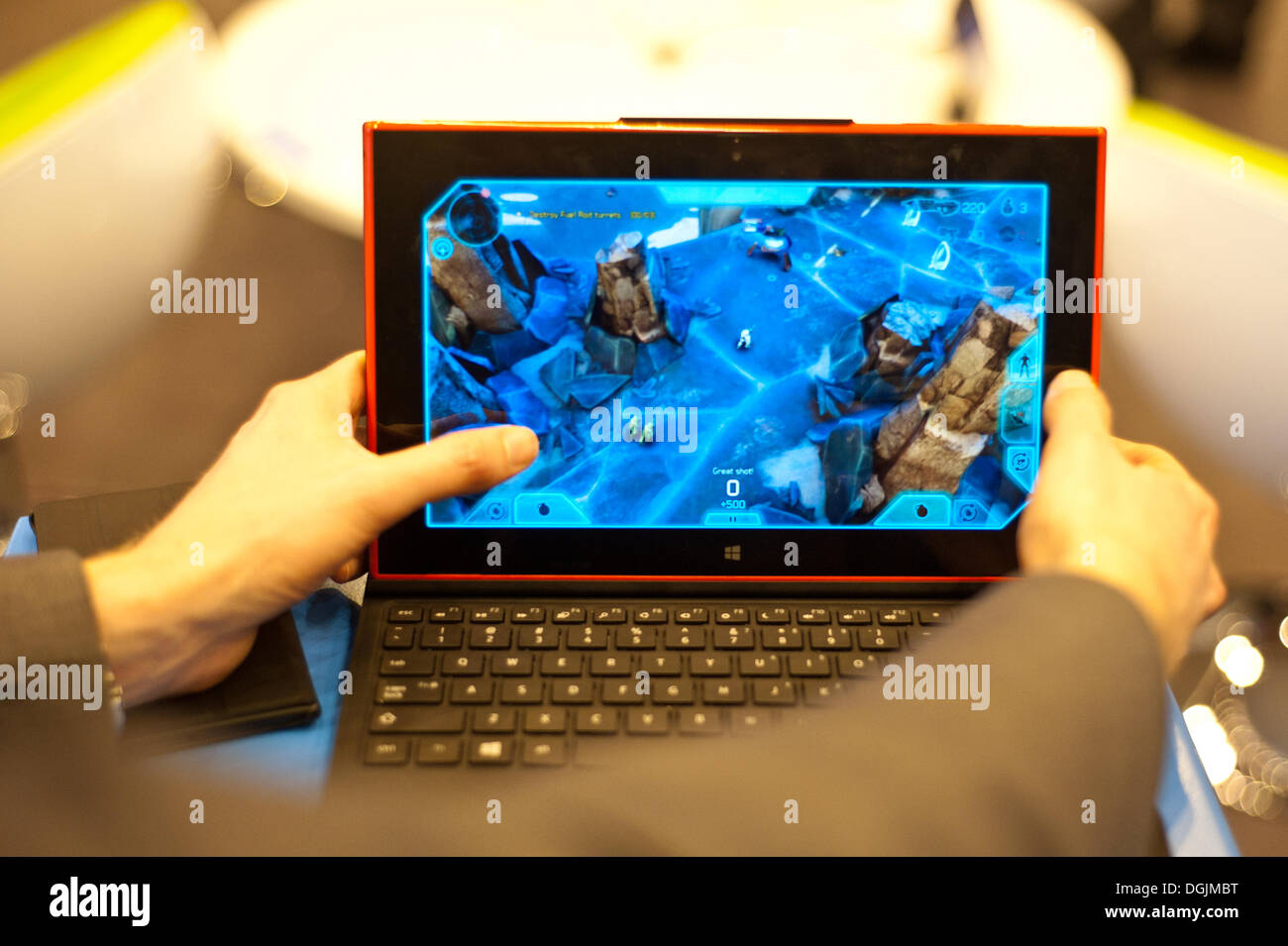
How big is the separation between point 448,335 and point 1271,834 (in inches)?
42.4

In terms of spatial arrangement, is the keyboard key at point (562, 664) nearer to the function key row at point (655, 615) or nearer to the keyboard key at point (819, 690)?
the function key row at point (655, 615)

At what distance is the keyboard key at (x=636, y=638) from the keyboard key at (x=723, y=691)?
56mm

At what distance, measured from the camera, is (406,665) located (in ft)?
2.17

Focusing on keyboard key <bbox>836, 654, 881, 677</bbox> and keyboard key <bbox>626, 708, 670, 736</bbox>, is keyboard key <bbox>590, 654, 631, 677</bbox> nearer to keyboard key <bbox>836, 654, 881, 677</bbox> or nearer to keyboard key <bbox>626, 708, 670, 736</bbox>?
keyboard key <bbox>626, 708, 670, 736</bbox>

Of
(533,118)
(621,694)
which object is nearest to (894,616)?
(621,694)

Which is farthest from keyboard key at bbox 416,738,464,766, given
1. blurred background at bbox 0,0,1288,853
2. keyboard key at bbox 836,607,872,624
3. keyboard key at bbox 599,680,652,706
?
blurred background at bbox 0,0,1288,853

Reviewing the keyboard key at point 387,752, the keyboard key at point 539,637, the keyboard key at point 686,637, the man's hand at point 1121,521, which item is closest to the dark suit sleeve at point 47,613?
the keyboard key at point 387,752

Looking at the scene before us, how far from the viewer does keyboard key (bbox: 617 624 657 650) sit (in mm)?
677

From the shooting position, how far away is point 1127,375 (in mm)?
1310

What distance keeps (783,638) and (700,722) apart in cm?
10

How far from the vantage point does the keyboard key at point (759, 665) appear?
655mm

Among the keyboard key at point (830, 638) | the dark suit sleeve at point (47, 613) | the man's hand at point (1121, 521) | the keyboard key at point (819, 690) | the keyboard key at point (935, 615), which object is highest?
the man's hand at point (1121, 521)

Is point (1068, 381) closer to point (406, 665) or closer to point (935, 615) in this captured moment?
point (935, 615)

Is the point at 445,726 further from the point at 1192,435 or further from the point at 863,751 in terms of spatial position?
the point at 1192,435
